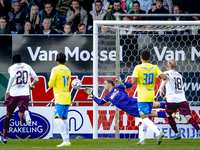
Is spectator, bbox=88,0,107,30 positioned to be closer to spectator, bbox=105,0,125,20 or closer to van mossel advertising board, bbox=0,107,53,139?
spectator, bbox=105,0,125,20

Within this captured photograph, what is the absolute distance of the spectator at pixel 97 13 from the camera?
1181cm

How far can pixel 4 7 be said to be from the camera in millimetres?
12430

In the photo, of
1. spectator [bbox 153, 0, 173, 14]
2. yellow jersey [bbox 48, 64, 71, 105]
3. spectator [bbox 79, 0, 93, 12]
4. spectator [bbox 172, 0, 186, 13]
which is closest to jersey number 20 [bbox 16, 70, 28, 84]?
yellow jersey [bbox 48, 64, 71, 105]

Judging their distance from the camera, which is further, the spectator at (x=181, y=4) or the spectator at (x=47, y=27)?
the spectator at (x=181, y=4)

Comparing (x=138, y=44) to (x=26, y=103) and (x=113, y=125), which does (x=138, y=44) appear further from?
(x=26, y=103)

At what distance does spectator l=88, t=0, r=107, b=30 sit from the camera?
465 inches

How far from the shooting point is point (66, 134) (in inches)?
263

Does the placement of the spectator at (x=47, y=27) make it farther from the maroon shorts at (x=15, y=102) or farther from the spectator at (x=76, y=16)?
the maroon shorts at (x=15, y=102)

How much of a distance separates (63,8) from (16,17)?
1.40 m

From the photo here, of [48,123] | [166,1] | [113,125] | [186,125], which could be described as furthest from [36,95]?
[166,1]

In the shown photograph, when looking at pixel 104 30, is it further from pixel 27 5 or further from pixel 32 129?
pixel 27 5

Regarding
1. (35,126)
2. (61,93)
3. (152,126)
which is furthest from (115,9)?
(152,126)

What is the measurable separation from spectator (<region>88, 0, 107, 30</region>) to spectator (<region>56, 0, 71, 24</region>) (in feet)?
2.50

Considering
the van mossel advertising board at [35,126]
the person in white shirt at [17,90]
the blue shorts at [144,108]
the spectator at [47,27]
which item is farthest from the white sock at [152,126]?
the spectator at [47,27]
